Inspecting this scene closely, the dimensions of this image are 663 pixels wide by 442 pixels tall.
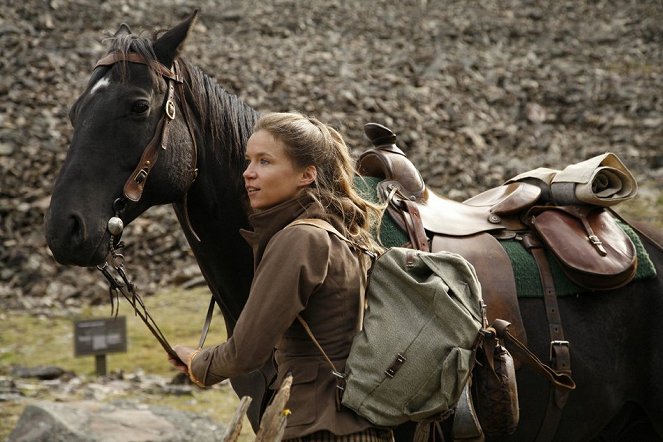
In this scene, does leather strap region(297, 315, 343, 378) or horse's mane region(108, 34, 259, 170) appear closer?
leather strap region(297, 315, 343, 378)

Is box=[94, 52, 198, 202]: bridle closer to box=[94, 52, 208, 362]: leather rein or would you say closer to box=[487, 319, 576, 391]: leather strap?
box=[94, 52, 208, 362]: leather rein

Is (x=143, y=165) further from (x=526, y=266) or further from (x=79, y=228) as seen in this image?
(x=526, y=266)

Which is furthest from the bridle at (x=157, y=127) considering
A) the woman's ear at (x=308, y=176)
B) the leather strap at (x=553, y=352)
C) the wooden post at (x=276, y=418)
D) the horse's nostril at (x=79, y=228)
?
the leather strap at (x=553, y=352)

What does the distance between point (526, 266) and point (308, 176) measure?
123 centimetres

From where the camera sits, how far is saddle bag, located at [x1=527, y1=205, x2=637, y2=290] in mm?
3389

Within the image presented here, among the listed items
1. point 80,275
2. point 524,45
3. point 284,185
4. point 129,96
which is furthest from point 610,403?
point 524,45

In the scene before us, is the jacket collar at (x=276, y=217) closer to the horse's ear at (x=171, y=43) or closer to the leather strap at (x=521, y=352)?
the leather strap at (x=521, y=352)

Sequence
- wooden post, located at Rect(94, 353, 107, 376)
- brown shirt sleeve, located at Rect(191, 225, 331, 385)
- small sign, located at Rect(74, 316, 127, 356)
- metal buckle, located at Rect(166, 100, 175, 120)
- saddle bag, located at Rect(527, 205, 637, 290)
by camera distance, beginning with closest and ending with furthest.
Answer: brown shirt sleeve, located at Rect(191, 225, 331, 385) < metal buckle, located at Rect(166, 100, 175, 120) < saddle bag, located at Rect(527, 205, 637, 290) < small sign, located at Rect(74, 316, 127, 356) < wooden post, located at Rect(94, 353, 107, 376)

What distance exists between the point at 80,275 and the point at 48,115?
478 cm

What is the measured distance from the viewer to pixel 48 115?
15.6 metres

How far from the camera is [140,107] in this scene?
2.95 m

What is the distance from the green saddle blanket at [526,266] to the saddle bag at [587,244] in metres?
0.04

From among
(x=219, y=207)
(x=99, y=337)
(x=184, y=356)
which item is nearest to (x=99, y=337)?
(x=99, y=337)

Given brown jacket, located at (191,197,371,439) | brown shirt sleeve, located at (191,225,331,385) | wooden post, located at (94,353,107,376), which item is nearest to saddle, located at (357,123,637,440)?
brown jacket, located at (191,197,371,439)
